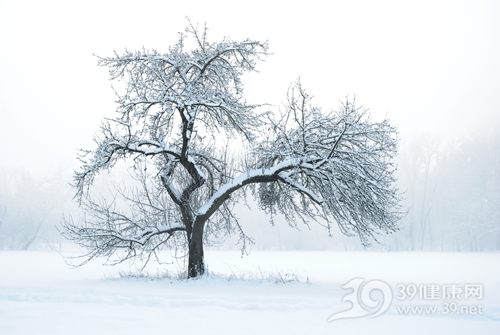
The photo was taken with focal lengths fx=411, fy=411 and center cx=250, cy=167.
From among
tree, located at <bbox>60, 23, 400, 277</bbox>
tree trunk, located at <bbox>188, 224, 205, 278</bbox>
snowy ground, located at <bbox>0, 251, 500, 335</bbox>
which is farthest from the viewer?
tree trunk, located at <bbox>188, 224, 205, 278</bbox>

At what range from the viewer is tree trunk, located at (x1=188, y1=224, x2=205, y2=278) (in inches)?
509

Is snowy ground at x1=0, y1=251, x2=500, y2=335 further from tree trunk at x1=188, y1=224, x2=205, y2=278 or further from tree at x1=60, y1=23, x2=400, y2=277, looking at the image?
tree at x1=60, y1=23, x2=400, y2=277

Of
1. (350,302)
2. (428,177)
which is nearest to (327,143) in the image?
(350,302)

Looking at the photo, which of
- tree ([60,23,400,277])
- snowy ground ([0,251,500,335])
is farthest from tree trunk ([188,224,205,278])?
snowy ground ([0,251,500,335])

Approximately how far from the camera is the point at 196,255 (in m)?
A: 13.1

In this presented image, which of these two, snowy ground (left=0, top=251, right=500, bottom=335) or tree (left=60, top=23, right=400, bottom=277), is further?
tree (left=60, top=23, right=400, bottom=277)

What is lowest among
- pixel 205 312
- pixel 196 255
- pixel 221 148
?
pixel 205 312

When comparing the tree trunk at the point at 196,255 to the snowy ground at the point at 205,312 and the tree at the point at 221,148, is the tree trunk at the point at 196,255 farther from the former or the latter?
the snowy ground at the point at 205,312

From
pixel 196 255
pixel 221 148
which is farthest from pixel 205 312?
pixel 221 148

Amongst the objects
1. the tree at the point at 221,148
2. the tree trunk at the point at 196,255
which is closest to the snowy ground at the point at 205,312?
the tree trunk at the point at 196,255

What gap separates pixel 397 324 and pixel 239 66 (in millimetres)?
9631

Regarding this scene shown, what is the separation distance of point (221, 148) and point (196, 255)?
408 centimetres

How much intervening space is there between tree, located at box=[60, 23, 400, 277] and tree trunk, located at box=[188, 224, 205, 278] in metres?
0.03

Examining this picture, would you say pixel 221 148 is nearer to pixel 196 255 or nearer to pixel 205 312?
pixel 196 255
